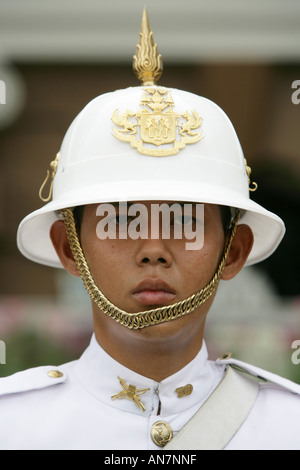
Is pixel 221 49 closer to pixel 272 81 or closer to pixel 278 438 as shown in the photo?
pixel 272 81

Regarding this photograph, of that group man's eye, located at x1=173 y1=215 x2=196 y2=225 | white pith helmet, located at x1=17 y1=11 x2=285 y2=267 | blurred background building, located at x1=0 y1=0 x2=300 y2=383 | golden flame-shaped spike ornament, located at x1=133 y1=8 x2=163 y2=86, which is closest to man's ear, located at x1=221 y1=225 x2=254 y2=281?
white pith helmet, located at x1=17 y1=11 x2=285 y2=267

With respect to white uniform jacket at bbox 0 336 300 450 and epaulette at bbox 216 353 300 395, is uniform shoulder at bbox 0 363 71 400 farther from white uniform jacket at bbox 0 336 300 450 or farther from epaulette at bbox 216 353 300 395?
epaulette at bbox 216 353 300 395

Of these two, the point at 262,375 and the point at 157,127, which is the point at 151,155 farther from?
the point at 262,375

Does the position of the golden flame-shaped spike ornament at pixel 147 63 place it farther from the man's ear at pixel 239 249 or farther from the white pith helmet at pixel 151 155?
the man's ear at pixel 239 249

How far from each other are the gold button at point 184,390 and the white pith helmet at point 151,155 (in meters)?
0.71

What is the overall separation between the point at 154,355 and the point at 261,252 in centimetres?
84

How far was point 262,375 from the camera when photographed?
311cm

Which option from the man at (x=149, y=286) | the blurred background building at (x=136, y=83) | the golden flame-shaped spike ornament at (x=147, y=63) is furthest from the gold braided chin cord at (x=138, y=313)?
the blurred background building at (x=136, y=83)

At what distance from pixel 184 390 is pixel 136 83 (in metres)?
4.78

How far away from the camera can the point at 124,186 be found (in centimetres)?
284

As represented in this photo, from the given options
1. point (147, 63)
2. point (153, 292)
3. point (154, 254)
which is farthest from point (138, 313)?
point (147, 63)

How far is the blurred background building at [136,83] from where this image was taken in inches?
273
